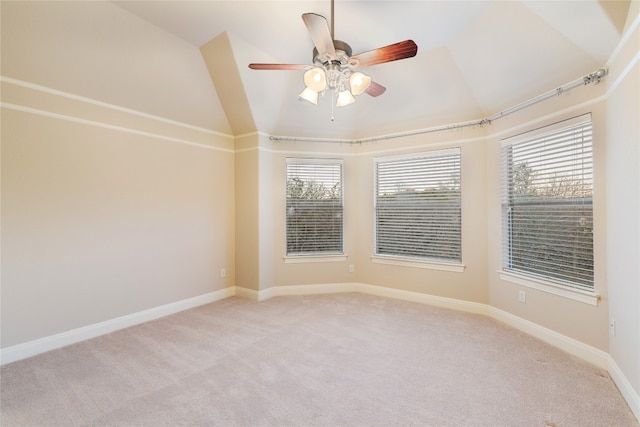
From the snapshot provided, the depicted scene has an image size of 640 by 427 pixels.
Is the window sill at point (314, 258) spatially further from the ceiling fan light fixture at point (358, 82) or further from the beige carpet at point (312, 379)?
the ceiling fan light fixture at point (358, 82)

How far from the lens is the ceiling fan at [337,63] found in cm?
180

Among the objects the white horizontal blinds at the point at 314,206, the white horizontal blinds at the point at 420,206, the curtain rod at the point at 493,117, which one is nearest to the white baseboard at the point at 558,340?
the white horizontal blinds at the point at 420,206

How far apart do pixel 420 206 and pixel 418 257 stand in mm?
732

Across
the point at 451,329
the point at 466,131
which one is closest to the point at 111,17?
the point at 466,131

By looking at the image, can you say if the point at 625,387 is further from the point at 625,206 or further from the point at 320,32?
the point at 320,32

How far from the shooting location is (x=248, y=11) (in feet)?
8.73

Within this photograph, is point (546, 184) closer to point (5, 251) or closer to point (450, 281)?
point (450, 281)

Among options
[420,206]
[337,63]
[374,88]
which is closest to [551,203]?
[420,206]

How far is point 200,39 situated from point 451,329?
4138 mm

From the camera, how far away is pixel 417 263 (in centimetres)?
410

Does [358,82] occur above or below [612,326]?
above

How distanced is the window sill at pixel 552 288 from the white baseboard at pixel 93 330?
3.85 m

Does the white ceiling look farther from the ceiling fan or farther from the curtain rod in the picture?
the ceiling fan

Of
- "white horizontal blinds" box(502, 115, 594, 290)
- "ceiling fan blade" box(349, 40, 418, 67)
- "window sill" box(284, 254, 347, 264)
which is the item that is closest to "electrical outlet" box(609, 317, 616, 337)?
"white horizontal blinds" box(502, 115, 594, 290)
